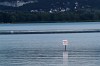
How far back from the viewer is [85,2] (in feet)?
383

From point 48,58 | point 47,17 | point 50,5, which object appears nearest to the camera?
point 48,58

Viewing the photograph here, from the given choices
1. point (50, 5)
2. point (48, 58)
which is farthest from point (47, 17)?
point (48, 58)

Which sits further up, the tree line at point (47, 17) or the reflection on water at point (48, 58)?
the reflection on water at point (48, 58)

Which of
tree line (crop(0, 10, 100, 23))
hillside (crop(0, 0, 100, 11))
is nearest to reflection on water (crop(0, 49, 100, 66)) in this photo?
tree line (crop(0, 10, 100, 23))

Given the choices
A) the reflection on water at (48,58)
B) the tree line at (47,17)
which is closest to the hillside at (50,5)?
the tree line at (47,17)

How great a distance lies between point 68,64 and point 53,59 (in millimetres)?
2415

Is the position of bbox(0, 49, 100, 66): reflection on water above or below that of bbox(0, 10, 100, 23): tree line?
above

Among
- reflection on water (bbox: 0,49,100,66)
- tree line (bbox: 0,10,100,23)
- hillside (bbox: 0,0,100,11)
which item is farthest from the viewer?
hillside (bbox: 0,0,100,11)

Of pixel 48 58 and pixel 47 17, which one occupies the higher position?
pixel 48 58

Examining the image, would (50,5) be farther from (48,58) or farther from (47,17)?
(48,58)

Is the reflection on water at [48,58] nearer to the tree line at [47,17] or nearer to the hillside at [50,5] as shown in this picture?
the tree line at [47,17]

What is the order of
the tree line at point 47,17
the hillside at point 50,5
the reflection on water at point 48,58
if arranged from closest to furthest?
the reflection on water at point 48,58
the tree line at point 47,17
the hillside at point 50,5

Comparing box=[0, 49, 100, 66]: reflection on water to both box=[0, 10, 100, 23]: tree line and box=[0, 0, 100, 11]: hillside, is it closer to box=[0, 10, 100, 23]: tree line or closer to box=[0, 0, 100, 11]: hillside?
box=[0, 10, 100, 23]: tree line

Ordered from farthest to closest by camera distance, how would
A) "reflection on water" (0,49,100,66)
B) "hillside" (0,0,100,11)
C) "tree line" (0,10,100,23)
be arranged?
"hillside" (0,0,100,11) < "tree line" (0,10,100,23) < "reflection on water" (0,49,100,66)
